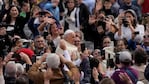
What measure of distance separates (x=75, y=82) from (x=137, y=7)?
6619mm

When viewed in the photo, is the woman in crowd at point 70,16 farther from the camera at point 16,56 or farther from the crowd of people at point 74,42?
the camera at point 16,56

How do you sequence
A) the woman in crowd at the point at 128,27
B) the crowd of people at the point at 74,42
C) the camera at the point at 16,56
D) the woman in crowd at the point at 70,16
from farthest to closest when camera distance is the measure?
the woman in crowd at the point at 70,16 < the woman in crowd at the point at 128,27 < the camera at the point at 16,56 < the crowd of people at the point at 74,42

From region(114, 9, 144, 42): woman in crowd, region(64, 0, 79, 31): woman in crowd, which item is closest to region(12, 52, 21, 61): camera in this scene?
region(114, 9, 144, 42): woman in crowd

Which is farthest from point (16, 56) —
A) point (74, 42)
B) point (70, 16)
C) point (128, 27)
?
point (70, 16)

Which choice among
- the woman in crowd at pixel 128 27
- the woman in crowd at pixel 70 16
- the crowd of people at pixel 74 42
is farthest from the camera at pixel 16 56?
the woman in crowd at pixel 70 16

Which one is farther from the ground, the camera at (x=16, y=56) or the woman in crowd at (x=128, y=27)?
the woman in crowd at (x=128, y=27)

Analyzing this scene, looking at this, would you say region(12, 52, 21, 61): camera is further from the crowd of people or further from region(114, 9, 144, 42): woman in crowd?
Result: region(114, 9, 144, 42): woman in crowd

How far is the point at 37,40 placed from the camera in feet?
44.7

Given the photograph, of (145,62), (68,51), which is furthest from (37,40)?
(145,62)

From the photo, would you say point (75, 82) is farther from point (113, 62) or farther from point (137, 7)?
point (137, 7)

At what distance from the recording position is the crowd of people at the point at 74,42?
9.98 meters

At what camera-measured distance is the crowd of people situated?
9.98m

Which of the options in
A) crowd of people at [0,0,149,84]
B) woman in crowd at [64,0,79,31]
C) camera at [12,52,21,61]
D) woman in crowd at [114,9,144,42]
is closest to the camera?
crowd of people at [0,0,149,84]

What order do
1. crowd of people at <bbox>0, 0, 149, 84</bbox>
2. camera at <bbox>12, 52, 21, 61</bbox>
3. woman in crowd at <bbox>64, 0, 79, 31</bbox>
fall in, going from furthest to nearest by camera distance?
woman in crowd at <bbox>64, 0, 79, 31</bbox> < camera at <bbox>12, 52, 21, 61</bbox> < crowd of people at <bbox>0, 0, 149, 84</bbox>
